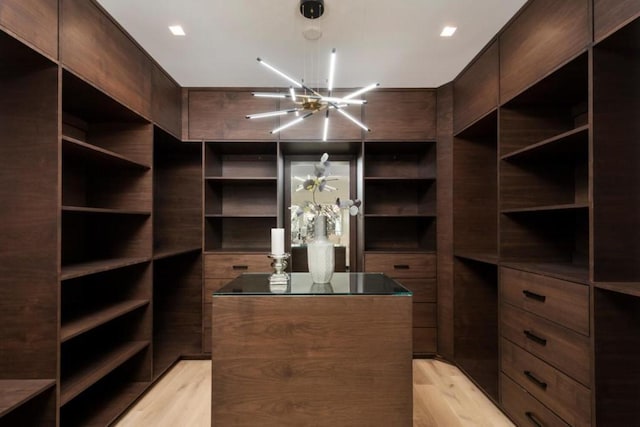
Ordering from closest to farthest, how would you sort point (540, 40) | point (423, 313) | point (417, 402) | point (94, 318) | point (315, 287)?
1. point (315, 287)
2. point (540, 40)
3. point (94, 318)
4. point (417, 402)
5. point (423, 313)

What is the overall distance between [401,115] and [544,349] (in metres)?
2.30

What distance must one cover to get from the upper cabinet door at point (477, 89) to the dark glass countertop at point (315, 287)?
1576 millimetres

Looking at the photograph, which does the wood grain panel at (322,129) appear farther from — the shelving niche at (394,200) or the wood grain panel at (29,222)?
the wood grain panel at (29,222)

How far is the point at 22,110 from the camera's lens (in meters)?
1.76

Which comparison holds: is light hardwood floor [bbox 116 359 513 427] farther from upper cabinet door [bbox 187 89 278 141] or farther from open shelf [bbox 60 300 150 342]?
upper cabinet door [bbox 187 89 278 141]

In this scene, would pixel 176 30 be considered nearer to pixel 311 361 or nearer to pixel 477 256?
pixel 311 361

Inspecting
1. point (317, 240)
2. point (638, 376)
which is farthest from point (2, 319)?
point (638, 376)

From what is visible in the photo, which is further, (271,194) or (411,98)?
(271,194)

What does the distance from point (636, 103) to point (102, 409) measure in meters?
Answer: 3.55

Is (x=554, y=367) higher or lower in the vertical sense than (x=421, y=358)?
higher

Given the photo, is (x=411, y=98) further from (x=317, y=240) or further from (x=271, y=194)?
(x=317, y=240)

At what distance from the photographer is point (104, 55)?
2.17 metres

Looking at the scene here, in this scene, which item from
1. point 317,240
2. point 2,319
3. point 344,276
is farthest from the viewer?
point 344,276

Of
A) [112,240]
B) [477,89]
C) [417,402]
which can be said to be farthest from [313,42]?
[417,402]
